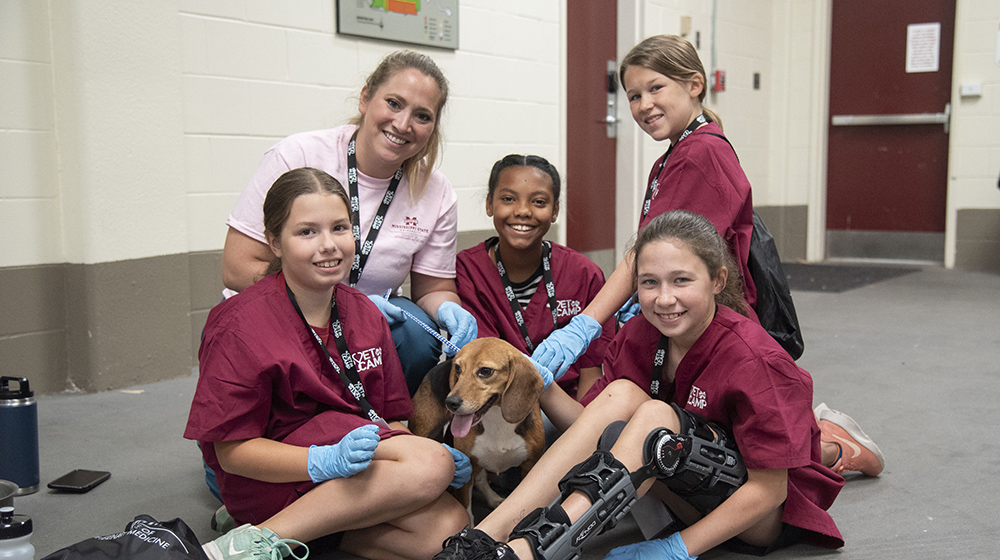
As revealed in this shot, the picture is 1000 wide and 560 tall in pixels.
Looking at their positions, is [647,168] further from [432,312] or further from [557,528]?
[557,528]

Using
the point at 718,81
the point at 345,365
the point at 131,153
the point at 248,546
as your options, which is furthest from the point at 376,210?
the point at 718,81

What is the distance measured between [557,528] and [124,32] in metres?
2.49

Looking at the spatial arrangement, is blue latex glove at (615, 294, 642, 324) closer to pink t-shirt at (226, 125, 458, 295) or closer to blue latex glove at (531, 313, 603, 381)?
blue latex glove at (531, 313, 603, 381)

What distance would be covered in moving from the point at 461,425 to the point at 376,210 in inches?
28.1

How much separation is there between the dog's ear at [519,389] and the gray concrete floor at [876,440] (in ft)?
1.11

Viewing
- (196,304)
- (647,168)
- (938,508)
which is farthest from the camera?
(647,168)

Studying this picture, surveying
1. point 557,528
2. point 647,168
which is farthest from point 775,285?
point 647,168

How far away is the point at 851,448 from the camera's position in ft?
7.00

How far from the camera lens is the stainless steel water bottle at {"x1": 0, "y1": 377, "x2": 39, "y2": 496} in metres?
2.08

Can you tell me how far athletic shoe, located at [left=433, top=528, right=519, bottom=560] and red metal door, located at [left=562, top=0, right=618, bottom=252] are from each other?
3881mm

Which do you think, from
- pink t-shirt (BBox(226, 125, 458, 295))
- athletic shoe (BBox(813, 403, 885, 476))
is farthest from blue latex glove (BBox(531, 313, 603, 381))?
athletic shoe (BBox(813, 403, 885, 476))

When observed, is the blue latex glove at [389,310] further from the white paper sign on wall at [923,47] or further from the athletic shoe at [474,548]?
the white paper sign on wall at [923,47]

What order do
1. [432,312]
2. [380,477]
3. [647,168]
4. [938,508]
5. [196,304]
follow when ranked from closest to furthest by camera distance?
1. [380,477]
2. [938,508]
3. [432,312]
4. [196,304]
5. [647,168]

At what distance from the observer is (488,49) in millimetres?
4457
